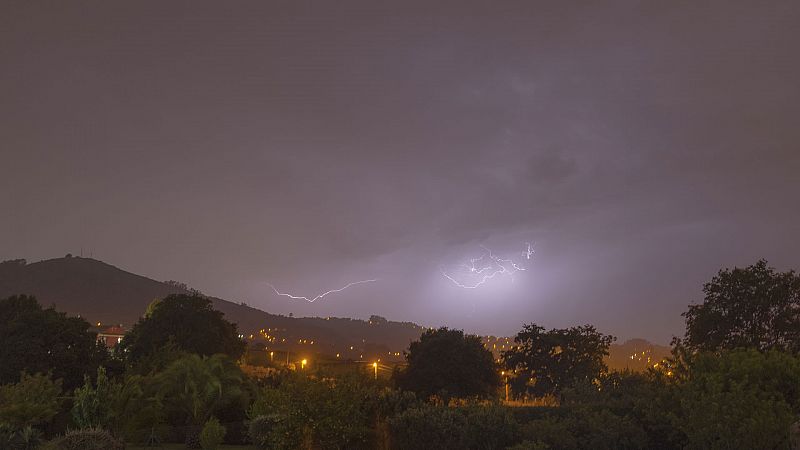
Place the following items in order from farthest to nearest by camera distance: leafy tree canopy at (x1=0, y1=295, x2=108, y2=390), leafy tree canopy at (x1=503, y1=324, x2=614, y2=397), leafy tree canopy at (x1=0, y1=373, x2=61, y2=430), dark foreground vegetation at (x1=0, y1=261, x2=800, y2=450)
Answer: leafy tree canopy at (x1=503, y1=324, x2=614, y2=397) < leafy tree canopy at (x1=0, y1=295, x2=108, y2=390) < leafy tree canopy at (x1=0, y1=373, x2=61, y2=430) < dark foreground vegetation at (x1=0, y1=261, x2=800, y2=450)

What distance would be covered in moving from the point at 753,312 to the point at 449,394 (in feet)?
77.3

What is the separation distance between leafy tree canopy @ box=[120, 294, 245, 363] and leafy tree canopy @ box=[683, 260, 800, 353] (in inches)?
1746

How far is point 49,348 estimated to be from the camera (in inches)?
1743

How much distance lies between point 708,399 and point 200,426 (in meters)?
24.6

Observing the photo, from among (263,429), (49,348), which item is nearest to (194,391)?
(263,429)

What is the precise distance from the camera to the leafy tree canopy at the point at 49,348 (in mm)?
42906

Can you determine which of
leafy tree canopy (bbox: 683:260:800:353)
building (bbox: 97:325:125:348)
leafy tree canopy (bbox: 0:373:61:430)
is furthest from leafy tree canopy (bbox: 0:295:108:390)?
building (bbox: 97:325:125:348)

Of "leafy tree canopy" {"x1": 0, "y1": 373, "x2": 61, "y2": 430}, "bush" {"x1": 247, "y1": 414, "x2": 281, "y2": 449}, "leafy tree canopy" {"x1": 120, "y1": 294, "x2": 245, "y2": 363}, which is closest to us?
"bush" {"x1": 247, "y1": 414, "x2": 281, "y2": 449}

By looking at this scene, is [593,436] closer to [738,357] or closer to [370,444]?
[738,357]

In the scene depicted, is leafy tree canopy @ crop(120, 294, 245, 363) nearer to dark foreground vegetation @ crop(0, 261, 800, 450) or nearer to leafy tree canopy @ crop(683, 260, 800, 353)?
dark foreground vegetation @ crop(0, 261, 800, 450)

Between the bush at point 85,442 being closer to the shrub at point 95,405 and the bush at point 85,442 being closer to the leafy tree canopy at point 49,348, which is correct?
the shrub at point 95,405

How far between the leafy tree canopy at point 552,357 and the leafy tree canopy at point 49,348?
3128 centimetres

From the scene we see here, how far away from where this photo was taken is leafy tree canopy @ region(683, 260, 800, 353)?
34875mm

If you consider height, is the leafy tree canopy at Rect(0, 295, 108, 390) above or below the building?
below
